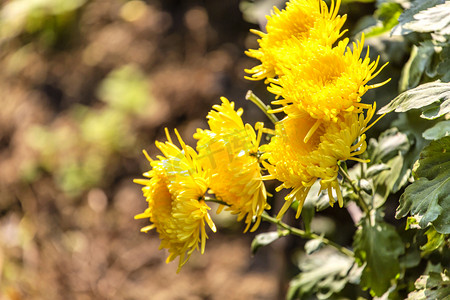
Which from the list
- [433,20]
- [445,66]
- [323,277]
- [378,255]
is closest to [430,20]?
[433,20]

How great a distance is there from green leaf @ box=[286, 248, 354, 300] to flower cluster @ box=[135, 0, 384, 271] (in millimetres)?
501

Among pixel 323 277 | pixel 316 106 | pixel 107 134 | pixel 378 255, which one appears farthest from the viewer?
pixel 107 134

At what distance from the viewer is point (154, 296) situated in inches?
87.0

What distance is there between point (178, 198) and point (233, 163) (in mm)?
105

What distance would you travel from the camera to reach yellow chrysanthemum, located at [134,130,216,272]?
0.80 meters

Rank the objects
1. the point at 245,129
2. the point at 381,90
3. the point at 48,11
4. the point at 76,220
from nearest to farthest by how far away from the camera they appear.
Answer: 1. the point at 245,129
2. the point at 381,90
3. the point at 76,220
4. the point at 48,11

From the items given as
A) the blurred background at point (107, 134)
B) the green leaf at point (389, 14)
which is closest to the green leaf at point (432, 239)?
the green leaf at point (389, 14)

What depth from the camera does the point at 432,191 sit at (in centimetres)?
78

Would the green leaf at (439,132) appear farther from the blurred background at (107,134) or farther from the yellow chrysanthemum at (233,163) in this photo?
the blurred background at (107,134)

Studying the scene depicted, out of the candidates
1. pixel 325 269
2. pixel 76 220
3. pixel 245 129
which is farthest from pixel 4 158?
pixel 245 129

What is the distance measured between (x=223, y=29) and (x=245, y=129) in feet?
6.53

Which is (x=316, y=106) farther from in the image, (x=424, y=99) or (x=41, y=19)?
(x=41, y=19)

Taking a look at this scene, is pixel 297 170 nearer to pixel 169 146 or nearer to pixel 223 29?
pixel 169 146

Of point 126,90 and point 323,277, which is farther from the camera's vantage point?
point 126,90
